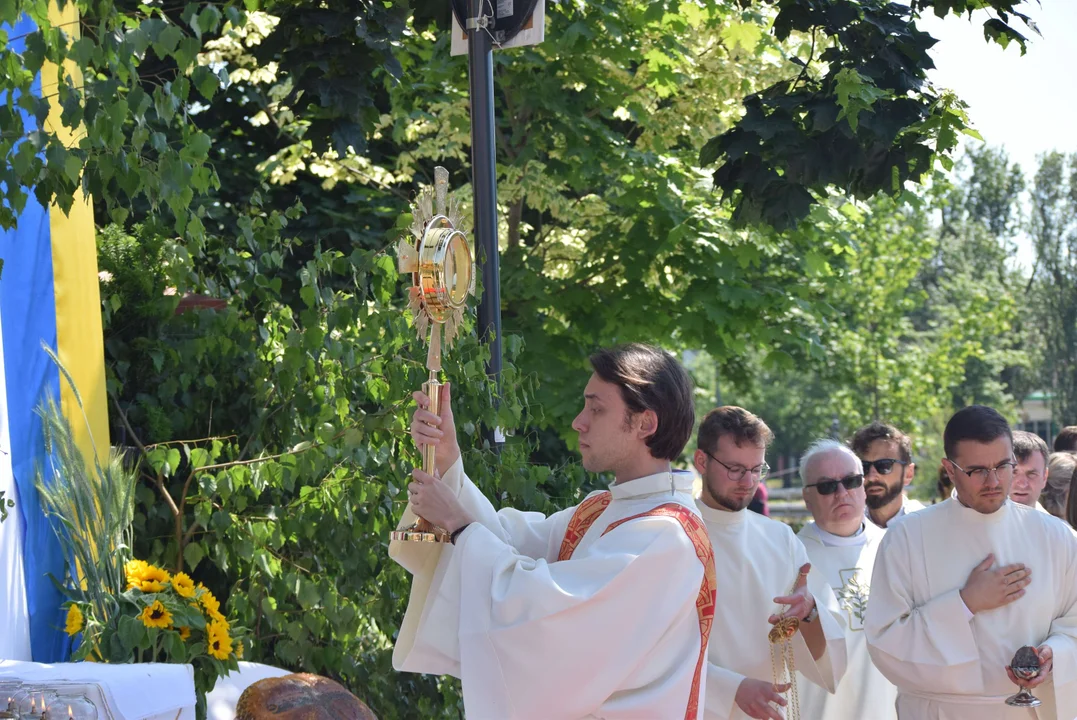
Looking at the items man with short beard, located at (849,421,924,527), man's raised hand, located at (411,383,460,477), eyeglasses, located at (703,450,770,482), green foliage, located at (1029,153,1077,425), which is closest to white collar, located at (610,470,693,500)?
man's raised hand, located at (411,383,460,477)

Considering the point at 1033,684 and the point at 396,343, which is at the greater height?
the point at 396,343

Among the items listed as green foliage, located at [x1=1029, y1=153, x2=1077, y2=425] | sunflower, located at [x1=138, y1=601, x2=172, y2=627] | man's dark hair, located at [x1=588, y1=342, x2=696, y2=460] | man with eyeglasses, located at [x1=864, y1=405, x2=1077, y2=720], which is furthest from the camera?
green foliage, located at [x1=1029, y1=153, x2=1077, y2=425]

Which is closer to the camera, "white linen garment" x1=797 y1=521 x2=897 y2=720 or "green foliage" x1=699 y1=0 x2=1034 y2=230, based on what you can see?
"green foliage" x1=699 y1=0 x2=1034 y2=230

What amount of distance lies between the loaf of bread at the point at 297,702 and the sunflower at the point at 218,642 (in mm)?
353

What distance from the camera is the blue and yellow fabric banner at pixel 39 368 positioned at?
4281 mm

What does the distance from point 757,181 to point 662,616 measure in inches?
116

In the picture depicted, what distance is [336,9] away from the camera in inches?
218

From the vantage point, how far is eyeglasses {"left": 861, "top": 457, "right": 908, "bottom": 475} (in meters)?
5.98

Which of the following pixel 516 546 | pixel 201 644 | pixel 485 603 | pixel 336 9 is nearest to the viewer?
pixel 485 603

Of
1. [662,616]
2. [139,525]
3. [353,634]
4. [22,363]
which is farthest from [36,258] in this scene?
[662,616]

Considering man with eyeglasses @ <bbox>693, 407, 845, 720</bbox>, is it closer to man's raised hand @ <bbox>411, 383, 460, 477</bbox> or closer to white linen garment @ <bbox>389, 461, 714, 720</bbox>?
white linen garment @ <bbox>389, 461, 714, 720</bbox>

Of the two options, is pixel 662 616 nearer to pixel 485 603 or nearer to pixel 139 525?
pixel 485 603

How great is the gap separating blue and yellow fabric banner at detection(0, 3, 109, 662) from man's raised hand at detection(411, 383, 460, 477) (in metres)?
1.62

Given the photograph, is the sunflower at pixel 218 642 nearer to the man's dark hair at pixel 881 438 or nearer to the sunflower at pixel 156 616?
the sunflower at pixel 156 616
